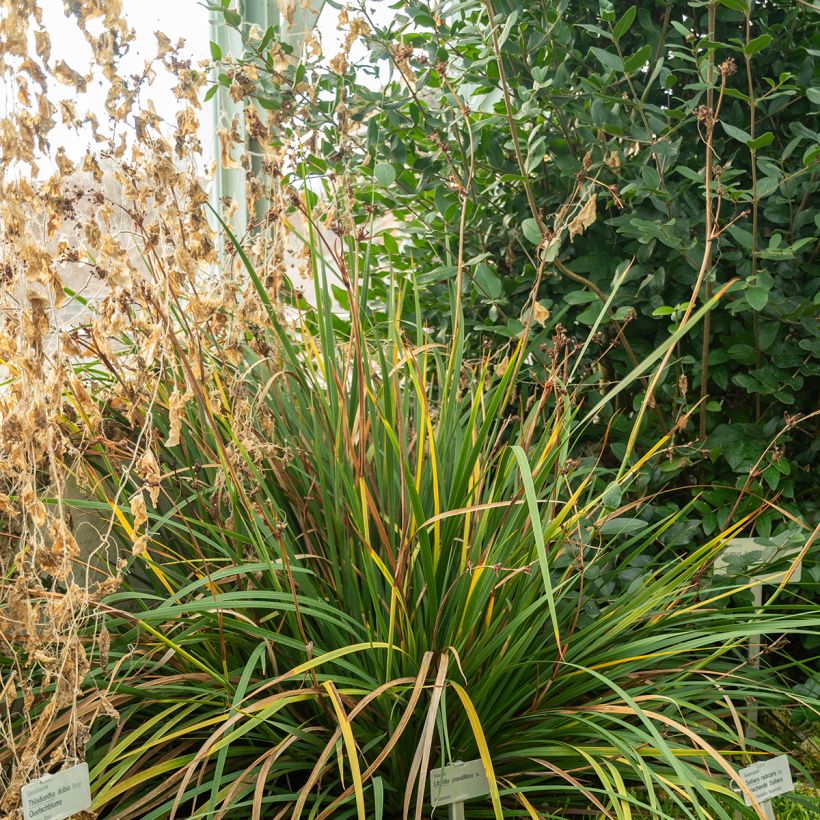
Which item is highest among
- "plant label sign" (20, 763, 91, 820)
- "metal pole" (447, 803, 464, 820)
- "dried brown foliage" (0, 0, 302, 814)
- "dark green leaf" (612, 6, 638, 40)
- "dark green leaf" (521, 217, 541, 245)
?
"dark green leaf" (612, 6, 638, 40)

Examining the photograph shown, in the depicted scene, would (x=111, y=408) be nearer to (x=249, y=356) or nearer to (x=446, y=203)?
(x=249, y=356)

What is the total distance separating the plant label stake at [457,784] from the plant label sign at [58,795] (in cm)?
44

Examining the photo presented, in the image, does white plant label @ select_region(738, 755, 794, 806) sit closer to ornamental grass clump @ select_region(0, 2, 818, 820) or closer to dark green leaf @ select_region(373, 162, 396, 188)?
ornamental grass clump @ select_region(0, 2, 818, 820)

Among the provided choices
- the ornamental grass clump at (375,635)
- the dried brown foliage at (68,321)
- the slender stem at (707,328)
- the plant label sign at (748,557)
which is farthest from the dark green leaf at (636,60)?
the plant label sign at (748,557)

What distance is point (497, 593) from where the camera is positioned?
1.55 meters

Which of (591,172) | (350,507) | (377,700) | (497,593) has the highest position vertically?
(591,172)

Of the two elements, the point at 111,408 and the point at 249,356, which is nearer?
the point at 111,408

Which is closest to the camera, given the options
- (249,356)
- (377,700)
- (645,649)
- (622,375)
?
(377,700)

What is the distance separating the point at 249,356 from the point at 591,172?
0.83m

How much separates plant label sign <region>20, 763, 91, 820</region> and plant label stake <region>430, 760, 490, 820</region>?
0.44m

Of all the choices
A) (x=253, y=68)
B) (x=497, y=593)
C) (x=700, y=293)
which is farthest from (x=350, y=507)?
(x=700, y=293)

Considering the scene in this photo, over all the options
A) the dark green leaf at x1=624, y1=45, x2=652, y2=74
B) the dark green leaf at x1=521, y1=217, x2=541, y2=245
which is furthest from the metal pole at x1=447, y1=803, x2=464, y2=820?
the dark green leaf at x1=624, y1=45, x2=652, y2=74

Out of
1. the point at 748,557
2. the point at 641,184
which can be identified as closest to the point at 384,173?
the point at 641,184

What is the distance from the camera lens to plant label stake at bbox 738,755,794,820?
4.57 feet
